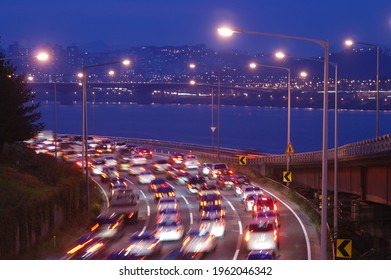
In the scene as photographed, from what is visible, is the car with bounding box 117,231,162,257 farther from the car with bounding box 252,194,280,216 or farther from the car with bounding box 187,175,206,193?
the car with bounding box 187,175,206,193

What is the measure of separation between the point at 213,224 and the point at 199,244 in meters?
3.72

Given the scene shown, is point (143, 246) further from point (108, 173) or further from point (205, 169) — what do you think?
point (108, 173)

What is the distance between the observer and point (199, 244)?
1595 cm

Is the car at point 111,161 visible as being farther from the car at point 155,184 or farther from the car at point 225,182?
the car at point 225,182

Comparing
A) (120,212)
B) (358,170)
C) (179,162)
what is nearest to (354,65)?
(358,170)

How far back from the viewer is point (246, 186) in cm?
2697

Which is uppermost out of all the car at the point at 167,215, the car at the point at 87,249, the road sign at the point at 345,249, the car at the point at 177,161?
the road sign at the point at 345,249

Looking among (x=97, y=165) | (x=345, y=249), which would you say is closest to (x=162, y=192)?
(x=97, y=165)

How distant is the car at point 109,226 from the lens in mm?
18062

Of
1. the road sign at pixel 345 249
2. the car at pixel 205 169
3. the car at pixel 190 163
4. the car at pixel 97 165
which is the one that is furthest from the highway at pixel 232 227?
the car at pixel 190 163

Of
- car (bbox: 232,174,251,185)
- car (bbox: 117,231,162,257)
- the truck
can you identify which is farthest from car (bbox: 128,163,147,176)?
car (bbox: 117,231,162,257)

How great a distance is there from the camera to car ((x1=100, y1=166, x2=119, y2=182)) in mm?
33159

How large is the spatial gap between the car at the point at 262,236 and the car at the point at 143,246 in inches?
99.5

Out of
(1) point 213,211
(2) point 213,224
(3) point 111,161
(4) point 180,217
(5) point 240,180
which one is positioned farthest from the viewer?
(3) point 111,161
